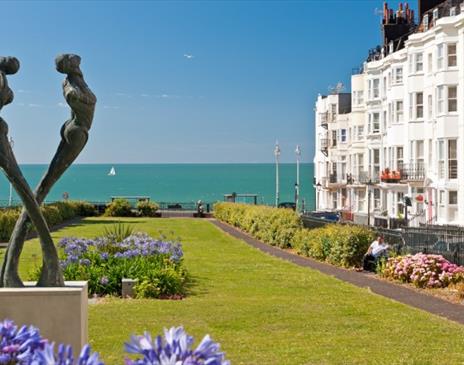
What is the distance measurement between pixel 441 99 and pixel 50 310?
33431mm

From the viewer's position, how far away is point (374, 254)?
2172cm

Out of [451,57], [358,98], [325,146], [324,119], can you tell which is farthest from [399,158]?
[324,119]

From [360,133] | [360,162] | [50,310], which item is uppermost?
[360,133]

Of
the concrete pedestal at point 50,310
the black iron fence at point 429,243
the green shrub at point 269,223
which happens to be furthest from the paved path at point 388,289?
the concrete pedestal at point 50,310

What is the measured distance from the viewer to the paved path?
14607mm

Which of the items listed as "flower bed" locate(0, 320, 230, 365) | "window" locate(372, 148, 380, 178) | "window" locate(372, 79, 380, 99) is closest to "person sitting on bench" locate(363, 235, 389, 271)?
"flower bed" locate(0, 320, 230, 365)

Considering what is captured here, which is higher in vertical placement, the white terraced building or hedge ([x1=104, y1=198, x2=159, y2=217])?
the white terraced building

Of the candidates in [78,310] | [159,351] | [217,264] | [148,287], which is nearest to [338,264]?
[217,264]

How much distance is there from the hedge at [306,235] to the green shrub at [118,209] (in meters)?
11.7

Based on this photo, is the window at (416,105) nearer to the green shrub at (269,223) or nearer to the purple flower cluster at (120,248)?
the green shrub at (269,223)

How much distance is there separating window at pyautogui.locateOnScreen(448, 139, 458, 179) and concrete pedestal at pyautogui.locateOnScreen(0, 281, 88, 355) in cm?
3252

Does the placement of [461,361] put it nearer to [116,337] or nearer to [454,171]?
[116,337]

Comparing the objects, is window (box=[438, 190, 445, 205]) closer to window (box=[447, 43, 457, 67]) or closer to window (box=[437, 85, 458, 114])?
window (box=[437, 85, 458, 114])

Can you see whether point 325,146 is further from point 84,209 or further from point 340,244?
point 340,244
